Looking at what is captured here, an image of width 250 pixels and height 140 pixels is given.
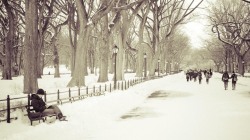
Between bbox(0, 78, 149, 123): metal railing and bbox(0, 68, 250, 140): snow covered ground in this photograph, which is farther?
bbox(0, 78, 149, 123): metal railing

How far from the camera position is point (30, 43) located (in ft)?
67.0

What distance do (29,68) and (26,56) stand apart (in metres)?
0.68

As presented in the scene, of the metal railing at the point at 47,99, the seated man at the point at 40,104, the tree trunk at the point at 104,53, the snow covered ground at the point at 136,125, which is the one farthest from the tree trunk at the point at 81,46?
the seated man at the point at 40,104

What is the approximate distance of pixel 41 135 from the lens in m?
9.70

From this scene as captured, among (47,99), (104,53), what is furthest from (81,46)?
(104,53)

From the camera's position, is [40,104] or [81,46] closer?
[40,104]

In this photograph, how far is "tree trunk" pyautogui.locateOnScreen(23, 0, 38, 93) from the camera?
2028 centimetres

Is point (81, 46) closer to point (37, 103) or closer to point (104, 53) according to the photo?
point (104, 53)

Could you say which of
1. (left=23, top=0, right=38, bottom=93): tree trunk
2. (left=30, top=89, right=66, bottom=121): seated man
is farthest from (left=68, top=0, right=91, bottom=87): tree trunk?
(left=30, top=89, right=66, bottom=121): seated man

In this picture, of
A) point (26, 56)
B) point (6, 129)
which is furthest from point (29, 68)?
point (6, 129)

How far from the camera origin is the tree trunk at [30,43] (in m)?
20.3

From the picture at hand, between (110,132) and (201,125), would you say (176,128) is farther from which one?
(110,132)

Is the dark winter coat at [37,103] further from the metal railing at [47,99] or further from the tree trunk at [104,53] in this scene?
the tree trunk at [104,53]

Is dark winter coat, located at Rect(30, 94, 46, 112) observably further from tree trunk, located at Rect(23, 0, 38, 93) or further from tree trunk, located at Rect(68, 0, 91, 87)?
tree trunk, located at Rect(68, 0, 91, 87)
